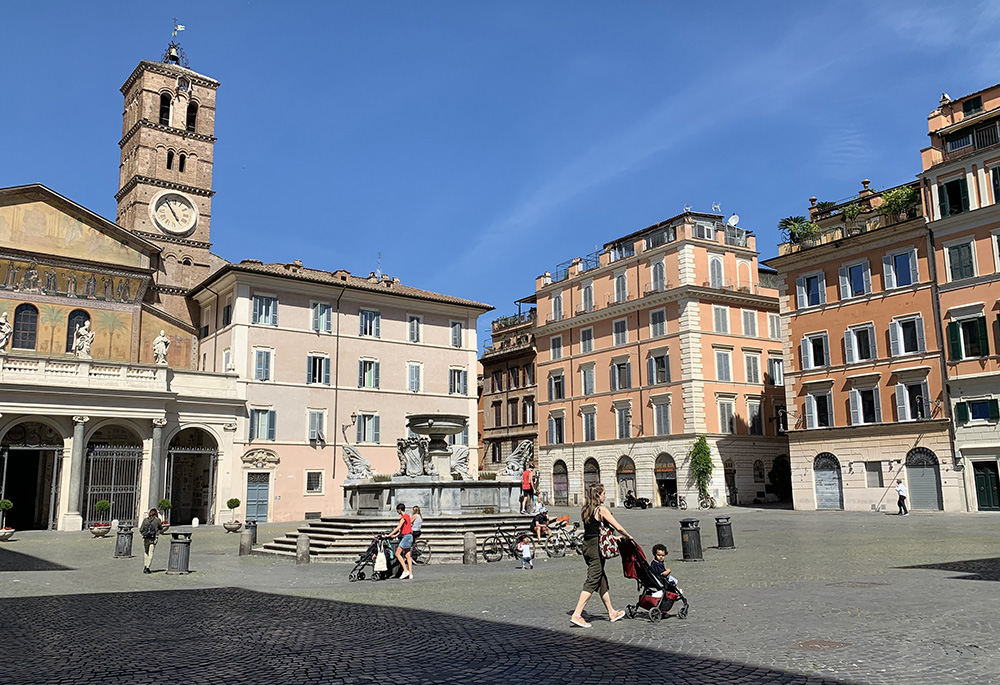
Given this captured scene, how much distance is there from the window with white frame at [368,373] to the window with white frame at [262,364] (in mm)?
4990

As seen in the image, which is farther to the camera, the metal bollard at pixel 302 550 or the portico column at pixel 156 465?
the portico column at pixel 156 465

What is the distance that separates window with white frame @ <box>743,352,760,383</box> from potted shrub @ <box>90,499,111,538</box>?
113ft

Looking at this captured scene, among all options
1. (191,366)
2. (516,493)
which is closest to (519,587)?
(516,493)

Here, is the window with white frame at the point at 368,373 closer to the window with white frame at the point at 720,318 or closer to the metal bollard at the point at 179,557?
the window with white frame at the point at 720,318

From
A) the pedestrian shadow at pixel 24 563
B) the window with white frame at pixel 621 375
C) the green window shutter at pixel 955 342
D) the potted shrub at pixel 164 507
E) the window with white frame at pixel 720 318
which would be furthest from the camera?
the window with white frame at pixel 621 375

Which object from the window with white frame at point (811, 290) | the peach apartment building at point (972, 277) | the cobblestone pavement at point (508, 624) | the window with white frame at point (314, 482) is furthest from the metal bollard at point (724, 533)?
the window with white frame at point (314, 482)

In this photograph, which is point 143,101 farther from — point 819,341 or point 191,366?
point 819,341

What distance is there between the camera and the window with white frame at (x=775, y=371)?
164 ft

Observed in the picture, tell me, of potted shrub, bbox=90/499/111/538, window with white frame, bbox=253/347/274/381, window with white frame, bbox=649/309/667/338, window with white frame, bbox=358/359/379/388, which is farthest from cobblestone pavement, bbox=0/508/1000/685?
window with white frame, bbox=649/309/667/338

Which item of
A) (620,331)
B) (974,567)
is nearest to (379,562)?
(974,567)

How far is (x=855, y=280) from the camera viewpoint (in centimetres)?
3922

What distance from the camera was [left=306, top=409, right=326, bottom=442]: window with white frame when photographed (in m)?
41.5

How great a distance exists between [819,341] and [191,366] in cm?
3269

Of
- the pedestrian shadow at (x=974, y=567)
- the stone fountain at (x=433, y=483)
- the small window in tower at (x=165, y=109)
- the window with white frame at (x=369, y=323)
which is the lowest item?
the pedestrian shadow at (x=974, y=567)
